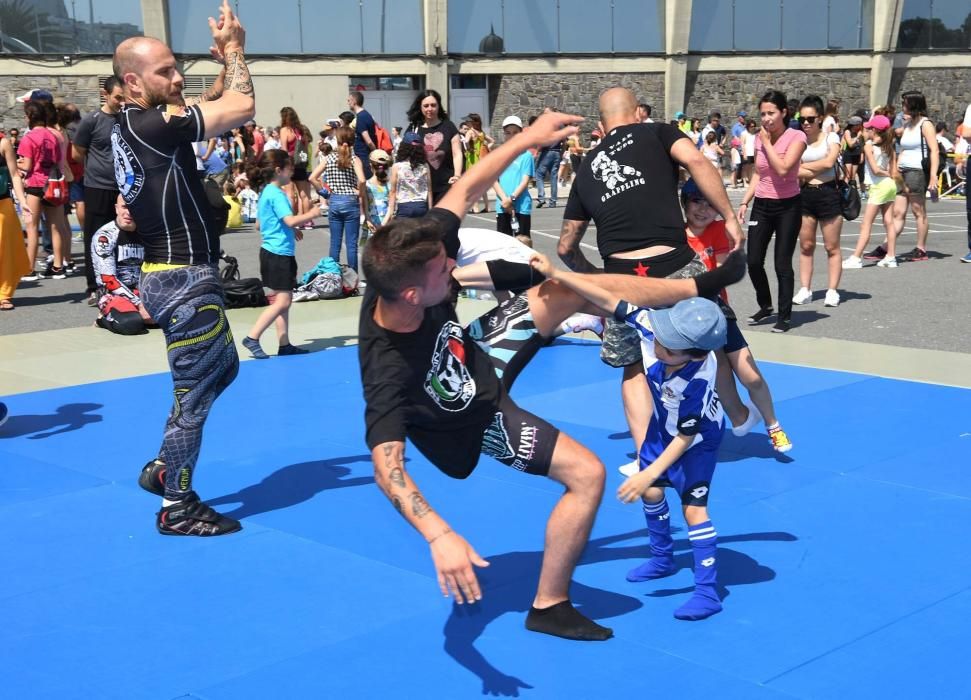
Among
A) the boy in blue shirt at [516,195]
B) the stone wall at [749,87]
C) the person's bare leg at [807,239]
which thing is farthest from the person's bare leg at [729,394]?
the stone wall at [749,87]

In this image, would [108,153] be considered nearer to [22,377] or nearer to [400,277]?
[22,377]

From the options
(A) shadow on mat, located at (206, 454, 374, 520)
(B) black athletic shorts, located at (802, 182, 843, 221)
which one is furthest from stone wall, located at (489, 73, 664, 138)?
(A) shadow on mat, located at (206, 454, 374, 520)

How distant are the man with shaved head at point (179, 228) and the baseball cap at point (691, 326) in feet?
7.46

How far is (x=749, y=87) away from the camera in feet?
118

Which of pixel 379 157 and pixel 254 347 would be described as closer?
pixel 254 347

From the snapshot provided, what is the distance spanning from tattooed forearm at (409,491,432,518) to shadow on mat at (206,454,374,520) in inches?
93.6

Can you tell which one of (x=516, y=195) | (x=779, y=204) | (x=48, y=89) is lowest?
(x=516, y=195)

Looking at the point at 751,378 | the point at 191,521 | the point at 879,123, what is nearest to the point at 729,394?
the point at 751,378

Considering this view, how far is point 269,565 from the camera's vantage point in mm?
5027

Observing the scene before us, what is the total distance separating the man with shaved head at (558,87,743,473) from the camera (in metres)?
5.73

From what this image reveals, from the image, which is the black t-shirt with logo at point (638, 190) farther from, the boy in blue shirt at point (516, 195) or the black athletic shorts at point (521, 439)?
the boy in blue shirt at point (516, 195)

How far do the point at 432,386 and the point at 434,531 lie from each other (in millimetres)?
655

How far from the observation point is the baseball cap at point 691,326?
4.12 meters

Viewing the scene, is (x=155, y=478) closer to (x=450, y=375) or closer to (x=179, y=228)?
(x=179, y=228)
